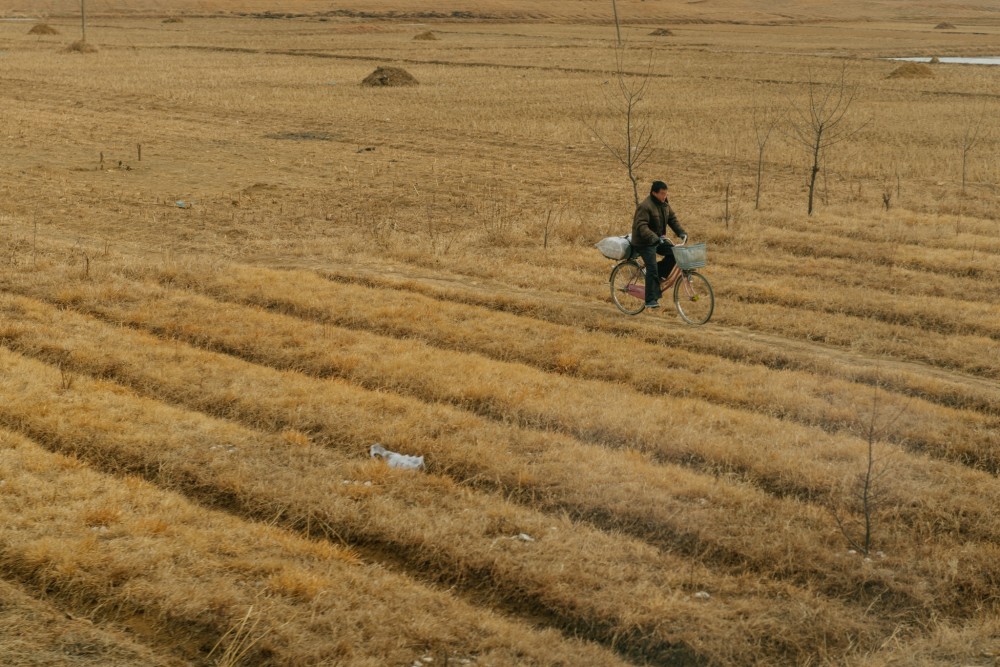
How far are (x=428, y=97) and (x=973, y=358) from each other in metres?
37.6

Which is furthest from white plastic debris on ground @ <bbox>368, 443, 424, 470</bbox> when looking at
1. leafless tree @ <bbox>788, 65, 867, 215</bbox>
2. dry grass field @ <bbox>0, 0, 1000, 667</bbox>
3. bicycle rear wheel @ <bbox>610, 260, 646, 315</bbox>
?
leafless tree @ <bbox>788, 65, 867, 215</bbox>

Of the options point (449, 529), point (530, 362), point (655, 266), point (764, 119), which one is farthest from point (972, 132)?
point (449, 529)

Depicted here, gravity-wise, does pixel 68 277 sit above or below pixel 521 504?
above

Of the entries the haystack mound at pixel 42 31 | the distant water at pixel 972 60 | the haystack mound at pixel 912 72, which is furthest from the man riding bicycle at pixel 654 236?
the haystack mound at pixel 42 31

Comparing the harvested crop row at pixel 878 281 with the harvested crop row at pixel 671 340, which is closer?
the harvested crop row at pixel 671 340

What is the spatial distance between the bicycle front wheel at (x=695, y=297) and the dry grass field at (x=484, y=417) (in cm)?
31

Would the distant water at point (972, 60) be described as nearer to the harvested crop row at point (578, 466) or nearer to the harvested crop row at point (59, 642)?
the harvested crop row at point (578, 466)

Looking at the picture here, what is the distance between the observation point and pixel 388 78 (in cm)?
5334

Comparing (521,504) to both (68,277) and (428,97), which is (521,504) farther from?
(428,97)

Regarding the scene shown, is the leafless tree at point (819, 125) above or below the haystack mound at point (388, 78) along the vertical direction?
below

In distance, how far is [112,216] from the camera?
23.2 m

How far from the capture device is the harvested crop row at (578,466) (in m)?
9.21

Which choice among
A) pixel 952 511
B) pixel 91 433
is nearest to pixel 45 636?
pixel 91 433

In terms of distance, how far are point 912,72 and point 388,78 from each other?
27795 millimetres
